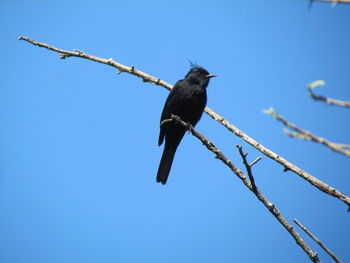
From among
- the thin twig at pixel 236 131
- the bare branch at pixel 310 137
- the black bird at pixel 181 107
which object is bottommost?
the bare branch at pixel 310 137

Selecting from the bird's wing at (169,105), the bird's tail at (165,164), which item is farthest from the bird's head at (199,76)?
the bird's tail at (165,164)

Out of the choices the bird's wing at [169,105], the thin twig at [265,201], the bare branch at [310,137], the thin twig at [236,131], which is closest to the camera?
the bare branch at [310,137]

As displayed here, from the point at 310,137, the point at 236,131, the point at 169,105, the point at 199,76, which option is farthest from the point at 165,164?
the point at 310,137

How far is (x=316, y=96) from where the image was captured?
1.71 m

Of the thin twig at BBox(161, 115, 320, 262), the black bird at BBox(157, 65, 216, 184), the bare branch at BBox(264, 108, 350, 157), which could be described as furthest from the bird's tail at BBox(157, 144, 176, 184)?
the bare branch at BBox(264, 108, 350, 157)

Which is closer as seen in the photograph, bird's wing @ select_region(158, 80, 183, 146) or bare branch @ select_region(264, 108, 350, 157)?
bare branch @ select_region(264, 108, 350, 157)

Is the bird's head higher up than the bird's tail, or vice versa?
the bird's head

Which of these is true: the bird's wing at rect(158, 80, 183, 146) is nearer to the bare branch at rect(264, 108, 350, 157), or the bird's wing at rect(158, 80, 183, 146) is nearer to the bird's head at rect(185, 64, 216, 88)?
the bird's head at rect(185, 64, 216, 88)

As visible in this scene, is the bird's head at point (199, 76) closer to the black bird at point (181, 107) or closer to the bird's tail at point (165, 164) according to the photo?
the black bird at point (181, 107)

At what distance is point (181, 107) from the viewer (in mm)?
6973

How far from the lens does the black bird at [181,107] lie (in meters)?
6.97

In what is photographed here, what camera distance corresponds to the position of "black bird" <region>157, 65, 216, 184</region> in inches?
274

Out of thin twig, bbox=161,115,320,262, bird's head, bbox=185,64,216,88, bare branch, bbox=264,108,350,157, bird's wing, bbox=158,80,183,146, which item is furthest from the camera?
bird's head, bbox=185,64,216,88

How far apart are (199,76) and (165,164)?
172 centimetres
